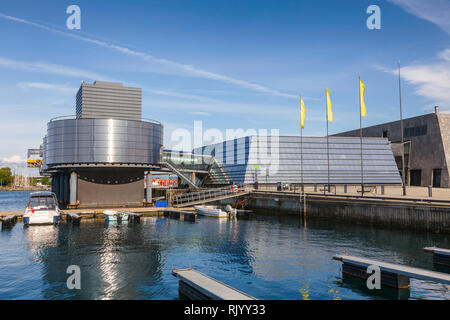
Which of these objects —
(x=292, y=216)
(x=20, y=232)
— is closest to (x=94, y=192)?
(x=20, y=232)

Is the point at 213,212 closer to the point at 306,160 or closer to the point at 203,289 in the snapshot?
the point at 306,160

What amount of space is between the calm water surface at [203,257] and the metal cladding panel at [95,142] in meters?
19.9

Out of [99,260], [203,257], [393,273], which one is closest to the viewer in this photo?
[393,273]

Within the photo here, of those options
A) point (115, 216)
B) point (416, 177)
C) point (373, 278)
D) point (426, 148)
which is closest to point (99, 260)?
point (373, 278)

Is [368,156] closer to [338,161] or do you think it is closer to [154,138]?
[338,161]

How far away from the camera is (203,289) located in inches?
616

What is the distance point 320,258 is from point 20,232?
3303 centimetres

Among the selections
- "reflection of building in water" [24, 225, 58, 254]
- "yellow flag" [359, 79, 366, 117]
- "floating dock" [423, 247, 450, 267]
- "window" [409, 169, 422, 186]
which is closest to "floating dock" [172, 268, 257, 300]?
"floating dock" [423, 247, 450, 267]

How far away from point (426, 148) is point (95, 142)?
73.4 metres

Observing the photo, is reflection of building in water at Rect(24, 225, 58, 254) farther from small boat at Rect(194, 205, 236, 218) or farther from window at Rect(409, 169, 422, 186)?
window at Rect(409, 169, 422, 186)

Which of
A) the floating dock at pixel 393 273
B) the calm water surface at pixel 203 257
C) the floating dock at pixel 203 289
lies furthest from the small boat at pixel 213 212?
the floating dock at pixel 203 289

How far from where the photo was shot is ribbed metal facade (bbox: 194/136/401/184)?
79500mm

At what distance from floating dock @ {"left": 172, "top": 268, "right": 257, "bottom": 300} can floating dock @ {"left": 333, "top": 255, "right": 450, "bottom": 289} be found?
9.11 meters
